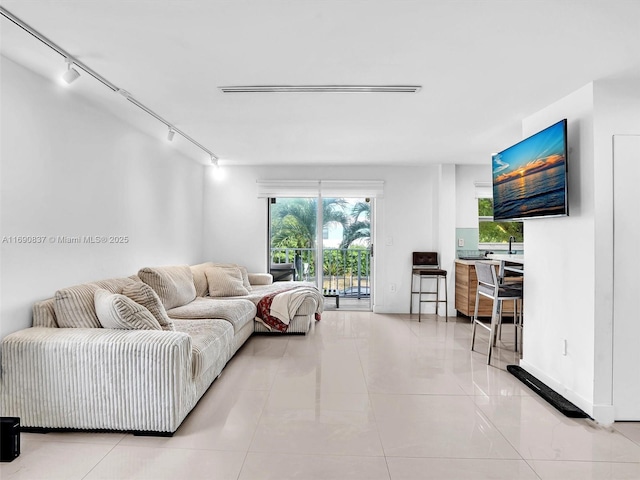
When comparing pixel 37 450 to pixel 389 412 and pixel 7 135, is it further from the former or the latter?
pixel 389 412

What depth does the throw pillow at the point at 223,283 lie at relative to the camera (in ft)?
16.8

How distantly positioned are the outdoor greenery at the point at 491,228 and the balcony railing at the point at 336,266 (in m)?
1.85

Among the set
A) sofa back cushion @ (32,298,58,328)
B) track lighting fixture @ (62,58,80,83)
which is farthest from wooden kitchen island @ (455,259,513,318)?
track lighting fixture @ (62,58,80,83)

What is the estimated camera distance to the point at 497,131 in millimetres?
4180

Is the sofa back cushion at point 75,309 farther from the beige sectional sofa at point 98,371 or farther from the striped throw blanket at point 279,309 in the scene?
the striped throw blanket at point 279,309

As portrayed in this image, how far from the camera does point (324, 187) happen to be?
6320mm

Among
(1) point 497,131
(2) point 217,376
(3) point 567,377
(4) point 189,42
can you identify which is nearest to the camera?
(4) point 189,42

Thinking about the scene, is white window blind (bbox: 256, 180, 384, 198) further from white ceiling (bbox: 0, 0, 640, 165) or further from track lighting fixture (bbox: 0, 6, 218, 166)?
track lighting fixture (bbox: 0, 6, 218, 166)

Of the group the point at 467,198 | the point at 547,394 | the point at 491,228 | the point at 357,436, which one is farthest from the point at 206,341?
the point at 491,228

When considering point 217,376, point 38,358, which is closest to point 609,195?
point 217,376

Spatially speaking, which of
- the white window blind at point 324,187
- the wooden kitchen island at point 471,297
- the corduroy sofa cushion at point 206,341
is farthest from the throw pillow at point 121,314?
the wooden kitchen island at point 471,297

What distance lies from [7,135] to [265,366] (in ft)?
8.66

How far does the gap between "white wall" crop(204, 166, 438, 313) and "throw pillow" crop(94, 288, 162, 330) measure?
3619mm

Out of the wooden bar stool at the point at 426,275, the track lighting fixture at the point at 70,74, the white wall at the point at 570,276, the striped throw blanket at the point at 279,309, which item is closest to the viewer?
the track lighting fixture at the point at 70,74
